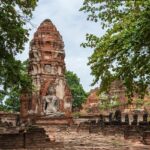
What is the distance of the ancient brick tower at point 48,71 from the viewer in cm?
4056

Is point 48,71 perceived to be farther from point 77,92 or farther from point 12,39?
point 12,39

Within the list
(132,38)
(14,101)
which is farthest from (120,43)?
(14,101)

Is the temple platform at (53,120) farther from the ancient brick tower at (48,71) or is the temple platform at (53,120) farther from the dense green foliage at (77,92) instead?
the dense green foliage at (77,92)

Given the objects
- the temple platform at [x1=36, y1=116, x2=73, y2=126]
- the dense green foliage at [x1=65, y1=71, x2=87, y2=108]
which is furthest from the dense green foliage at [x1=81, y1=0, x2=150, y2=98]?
the dense green foliage at [x1=65, y1=71, x2=87, y2=108]

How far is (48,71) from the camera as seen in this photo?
43406 mm

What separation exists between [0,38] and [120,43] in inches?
183

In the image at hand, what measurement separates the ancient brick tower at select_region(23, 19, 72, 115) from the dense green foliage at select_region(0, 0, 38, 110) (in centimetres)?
2313

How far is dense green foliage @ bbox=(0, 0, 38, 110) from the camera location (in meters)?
15.6

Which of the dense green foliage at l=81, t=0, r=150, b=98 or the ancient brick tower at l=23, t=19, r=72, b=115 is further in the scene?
the ancient brick tower at l=23, t=19, r=72, b=115

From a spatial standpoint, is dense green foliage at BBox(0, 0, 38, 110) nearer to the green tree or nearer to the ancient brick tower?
the green tree

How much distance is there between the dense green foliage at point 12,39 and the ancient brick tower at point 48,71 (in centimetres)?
2313

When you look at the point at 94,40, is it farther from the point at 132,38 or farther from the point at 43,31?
the point at 43,31

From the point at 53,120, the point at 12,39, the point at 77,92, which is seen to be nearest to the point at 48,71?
the point at 53,120

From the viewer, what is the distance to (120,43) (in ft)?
45.5
